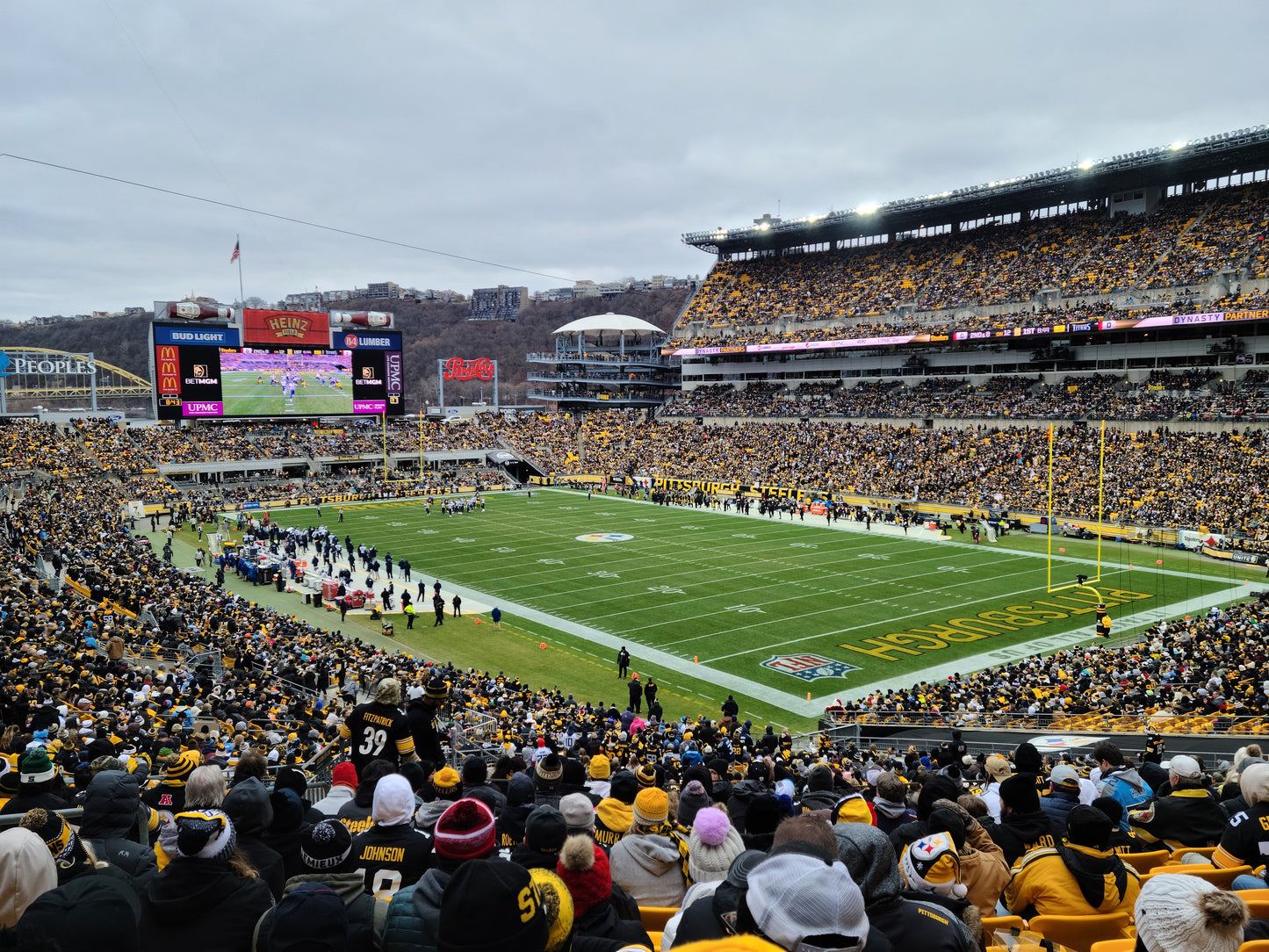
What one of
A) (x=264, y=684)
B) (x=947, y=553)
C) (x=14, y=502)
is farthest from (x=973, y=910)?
(x=14, y=502)

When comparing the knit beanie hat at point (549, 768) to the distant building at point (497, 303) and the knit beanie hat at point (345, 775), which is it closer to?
the knit beanie hat at point (345, 775)

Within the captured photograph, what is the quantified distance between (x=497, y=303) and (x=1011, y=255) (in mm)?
115656

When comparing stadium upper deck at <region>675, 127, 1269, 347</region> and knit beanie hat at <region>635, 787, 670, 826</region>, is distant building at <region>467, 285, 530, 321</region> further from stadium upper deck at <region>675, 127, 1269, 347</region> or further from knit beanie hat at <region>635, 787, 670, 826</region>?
knit beanie hat at <region>635, 787, 670, 826</region>

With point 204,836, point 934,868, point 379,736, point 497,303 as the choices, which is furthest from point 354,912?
point 497,303

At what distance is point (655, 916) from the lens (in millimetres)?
4211

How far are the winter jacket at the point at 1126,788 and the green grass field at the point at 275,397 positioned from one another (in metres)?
56.7

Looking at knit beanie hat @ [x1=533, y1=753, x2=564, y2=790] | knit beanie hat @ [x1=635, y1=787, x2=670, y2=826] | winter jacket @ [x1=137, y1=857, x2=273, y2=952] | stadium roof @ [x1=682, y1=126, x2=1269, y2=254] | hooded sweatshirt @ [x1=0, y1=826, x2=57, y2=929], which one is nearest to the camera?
hooded sweatshirt @ [x1=0, y1=826, x2=57, y2=929]

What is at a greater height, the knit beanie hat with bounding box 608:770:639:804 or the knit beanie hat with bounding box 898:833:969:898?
the knit beanie hat with bounding box 898:833:969:898

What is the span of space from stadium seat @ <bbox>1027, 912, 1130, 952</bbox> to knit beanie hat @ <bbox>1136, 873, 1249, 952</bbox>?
1502 millimetres

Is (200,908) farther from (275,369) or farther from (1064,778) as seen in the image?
(275,369)

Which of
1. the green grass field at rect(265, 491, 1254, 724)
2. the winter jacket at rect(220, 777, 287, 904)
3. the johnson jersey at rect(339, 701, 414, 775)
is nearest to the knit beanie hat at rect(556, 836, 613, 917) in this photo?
the winter jacket at rect(220, 777, 287, 904)

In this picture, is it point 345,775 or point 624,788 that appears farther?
point 624,788

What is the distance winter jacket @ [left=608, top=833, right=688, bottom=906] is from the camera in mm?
4324

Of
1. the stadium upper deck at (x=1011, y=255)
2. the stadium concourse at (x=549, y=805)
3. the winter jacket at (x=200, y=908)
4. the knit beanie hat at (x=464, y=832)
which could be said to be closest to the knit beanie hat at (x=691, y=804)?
the stadium concourse at (x=549, y=805)
